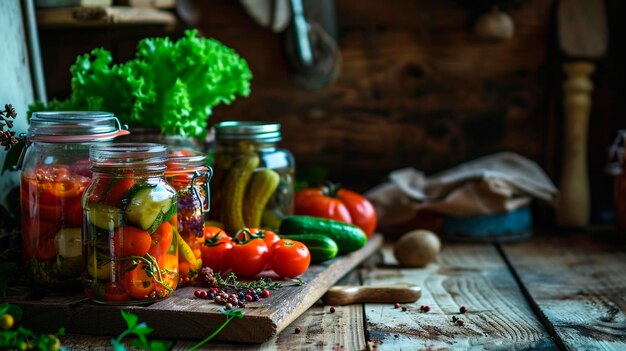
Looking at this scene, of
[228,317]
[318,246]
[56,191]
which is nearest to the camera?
[228,317]

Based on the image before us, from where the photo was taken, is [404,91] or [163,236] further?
[404,91]

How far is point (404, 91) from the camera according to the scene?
3.16 metres

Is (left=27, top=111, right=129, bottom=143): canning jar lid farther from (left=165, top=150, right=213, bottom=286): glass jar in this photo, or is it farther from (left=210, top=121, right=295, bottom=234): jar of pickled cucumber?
(left=210, top=121, right=295, bottom=234): jar of pickled cucumber

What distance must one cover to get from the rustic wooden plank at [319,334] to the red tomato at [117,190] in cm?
33

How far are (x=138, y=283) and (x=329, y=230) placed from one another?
726mm

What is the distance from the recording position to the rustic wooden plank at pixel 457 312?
1.75m

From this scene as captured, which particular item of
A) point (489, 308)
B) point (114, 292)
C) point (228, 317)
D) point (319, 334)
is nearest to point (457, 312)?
point (489, 308)

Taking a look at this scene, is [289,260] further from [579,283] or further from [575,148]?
[575,148]

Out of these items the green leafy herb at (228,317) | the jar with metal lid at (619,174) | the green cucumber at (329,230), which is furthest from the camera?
the jar with metal lid at (619,174)

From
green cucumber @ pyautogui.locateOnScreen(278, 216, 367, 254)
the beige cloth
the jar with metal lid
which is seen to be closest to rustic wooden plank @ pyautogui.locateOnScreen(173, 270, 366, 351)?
green cucumber @ pyautogui.locateOnScreen(278, 216, 367, 254)

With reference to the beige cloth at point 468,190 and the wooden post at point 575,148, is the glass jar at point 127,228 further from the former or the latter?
the wooden post at point 575,148

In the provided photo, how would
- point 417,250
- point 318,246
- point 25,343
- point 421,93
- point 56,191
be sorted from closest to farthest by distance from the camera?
1. point 25,343
2. point 56,191
3. point 318,246
4. point 417,250
5. point 421,93

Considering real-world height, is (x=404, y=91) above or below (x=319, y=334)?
above

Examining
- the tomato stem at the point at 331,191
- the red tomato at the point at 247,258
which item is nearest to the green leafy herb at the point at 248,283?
the red tomato at the point at 247,258
